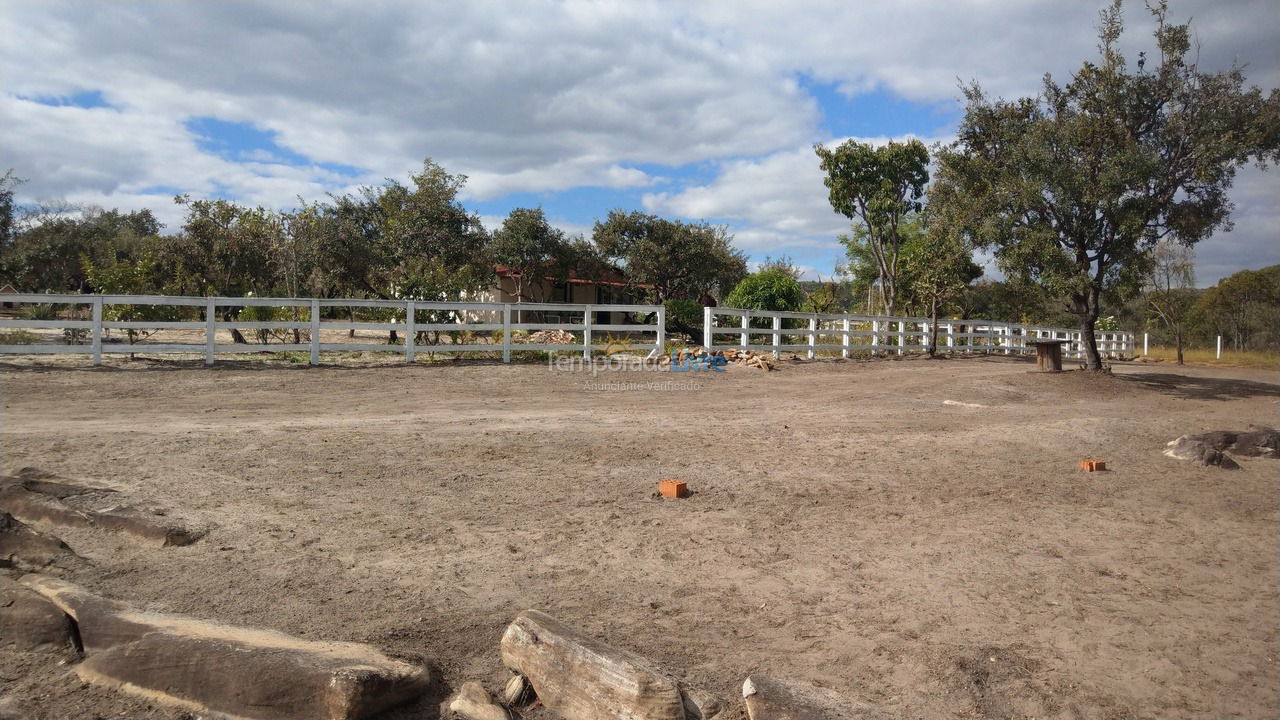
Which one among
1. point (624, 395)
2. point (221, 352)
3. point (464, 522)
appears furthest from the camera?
point (221, 352)

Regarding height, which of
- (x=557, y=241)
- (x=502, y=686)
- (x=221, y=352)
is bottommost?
(x=502, y=686)

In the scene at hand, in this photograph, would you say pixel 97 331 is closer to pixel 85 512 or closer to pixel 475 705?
pixel 85 512

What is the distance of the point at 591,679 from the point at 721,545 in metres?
2.01

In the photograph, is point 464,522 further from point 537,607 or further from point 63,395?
point 63,395

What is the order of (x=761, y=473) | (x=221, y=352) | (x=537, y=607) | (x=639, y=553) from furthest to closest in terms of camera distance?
(x=221, y=352) < (x=761, y=473) < (x=639, y=553) < (x=537, y=607)

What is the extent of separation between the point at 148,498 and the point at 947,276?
2292 centimetres

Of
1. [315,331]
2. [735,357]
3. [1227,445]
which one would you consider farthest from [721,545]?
[735,357]

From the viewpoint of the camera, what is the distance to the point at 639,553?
14.8 feet

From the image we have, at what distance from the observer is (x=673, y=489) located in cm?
579

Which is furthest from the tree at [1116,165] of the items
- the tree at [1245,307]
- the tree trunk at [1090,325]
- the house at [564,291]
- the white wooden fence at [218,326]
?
the tree at [1245,307]

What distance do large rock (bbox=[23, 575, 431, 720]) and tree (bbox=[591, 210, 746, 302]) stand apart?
30.7 m

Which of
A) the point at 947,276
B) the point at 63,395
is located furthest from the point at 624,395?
the point at 947,276

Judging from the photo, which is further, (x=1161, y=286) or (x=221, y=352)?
(x=1161, y=286)

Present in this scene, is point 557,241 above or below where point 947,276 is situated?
above
